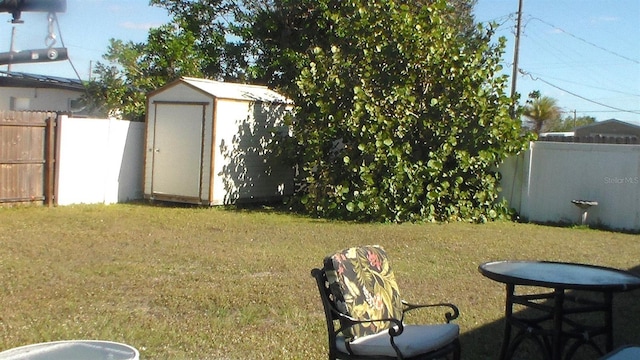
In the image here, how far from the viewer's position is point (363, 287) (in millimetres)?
5102

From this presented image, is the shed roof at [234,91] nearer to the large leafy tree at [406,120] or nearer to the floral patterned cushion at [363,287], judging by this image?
the large leafy tree at [406,120]

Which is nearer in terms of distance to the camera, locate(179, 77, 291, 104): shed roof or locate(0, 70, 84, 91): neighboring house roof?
locate(179, 77, 291, 104): shed roof

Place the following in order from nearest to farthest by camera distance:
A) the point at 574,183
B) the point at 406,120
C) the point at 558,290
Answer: the point at 558,290
the point at 406,120
the point at 574,183

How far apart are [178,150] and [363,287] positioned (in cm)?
1227

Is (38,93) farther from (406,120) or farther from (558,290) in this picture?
(558,290)

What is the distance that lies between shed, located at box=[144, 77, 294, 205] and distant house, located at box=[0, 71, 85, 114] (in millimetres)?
6871

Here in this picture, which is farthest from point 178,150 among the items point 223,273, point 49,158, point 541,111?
point 541,111

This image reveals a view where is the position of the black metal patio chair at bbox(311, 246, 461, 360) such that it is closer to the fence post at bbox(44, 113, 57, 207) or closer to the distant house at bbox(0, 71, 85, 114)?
the fence post at bbox(44, 113, 57, 207)

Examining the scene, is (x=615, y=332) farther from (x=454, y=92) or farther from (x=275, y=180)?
(x=275, y=180)

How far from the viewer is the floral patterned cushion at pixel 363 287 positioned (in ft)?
16.2

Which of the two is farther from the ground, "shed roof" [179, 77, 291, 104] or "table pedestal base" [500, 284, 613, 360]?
"shed roof" [179, 77, 291, 104]

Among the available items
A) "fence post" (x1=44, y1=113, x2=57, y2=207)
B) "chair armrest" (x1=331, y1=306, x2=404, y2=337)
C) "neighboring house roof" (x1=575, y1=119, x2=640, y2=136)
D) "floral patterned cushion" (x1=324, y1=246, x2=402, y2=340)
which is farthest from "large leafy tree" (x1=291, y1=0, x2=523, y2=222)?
"neighboring house roof" (x1=575, y1=119, x2=640, y2=136)

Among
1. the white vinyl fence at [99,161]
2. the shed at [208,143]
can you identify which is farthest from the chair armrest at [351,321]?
the white vinyl fence at [99,161]

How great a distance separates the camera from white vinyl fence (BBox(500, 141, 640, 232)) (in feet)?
50.8
